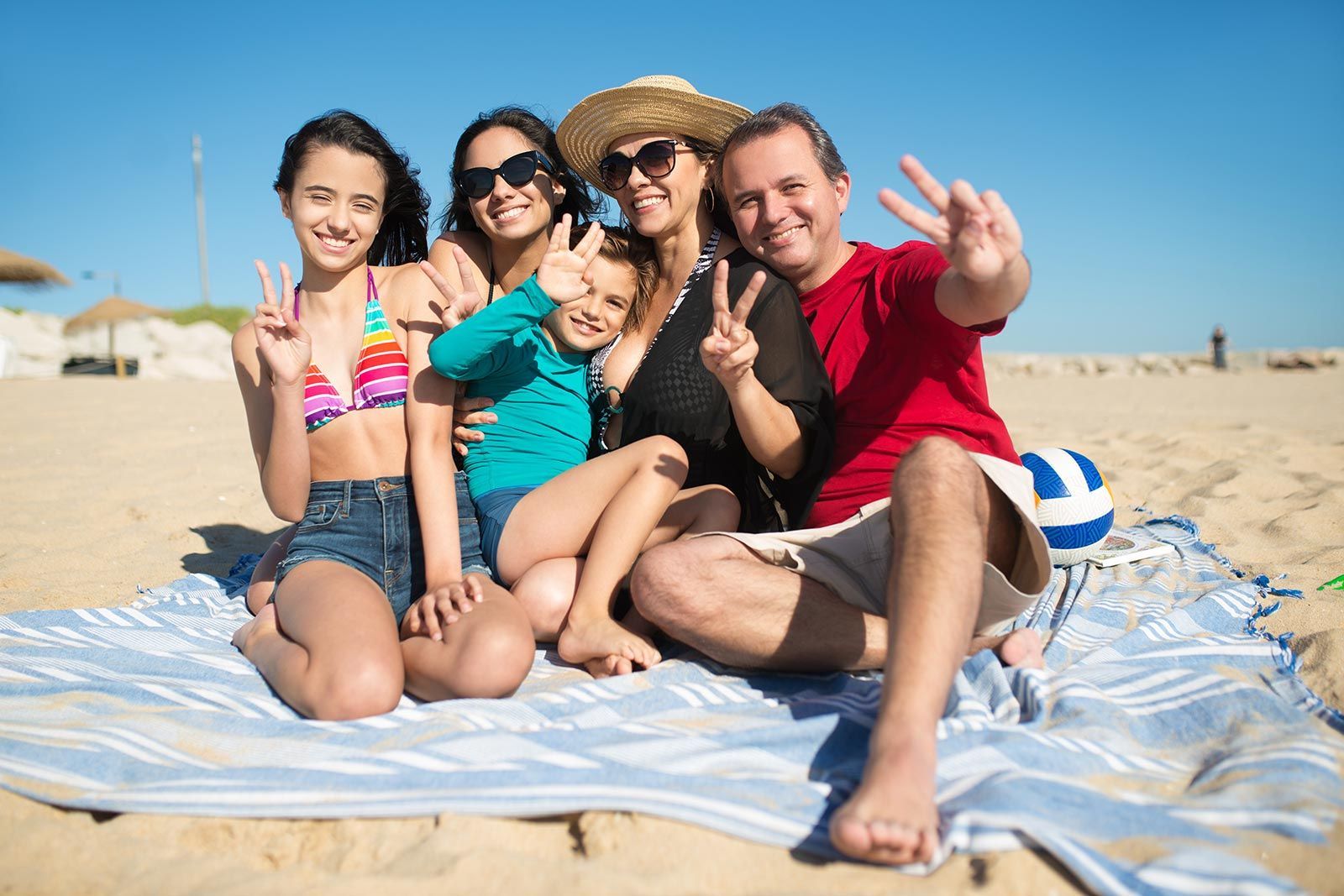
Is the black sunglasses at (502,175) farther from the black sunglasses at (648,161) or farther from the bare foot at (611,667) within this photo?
the bare foot at (611,667)

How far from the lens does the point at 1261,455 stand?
259 inches

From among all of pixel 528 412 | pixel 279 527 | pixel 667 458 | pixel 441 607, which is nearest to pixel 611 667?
pixel 441 607

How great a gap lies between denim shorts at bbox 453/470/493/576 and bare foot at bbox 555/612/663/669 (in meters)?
0.51

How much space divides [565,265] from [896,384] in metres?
1.30

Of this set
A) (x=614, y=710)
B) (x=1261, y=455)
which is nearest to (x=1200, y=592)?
(x=614, y=710)

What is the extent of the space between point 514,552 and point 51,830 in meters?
1.62

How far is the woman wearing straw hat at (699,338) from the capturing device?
3090 millimetres

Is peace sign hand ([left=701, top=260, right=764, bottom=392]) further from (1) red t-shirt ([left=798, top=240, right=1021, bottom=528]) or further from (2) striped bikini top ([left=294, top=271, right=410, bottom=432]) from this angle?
(2) striped bikini top ([left=294, top=271, right=410, bottom=432])

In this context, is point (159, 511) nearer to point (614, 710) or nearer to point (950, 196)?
point (614, 710)

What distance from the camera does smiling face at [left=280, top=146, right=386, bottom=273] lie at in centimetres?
342

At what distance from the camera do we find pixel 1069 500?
387cm

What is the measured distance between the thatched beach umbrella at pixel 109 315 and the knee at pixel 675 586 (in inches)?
1005

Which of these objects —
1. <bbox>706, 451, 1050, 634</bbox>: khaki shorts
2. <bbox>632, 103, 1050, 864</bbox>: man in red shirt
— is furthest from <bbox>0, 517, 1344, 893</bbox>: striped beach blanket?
<bbox>706, 451, 1050, 634</bbox>: khaki shorts

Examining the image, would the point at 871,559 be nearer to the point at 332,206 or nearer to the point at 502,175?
the point at 502,175
